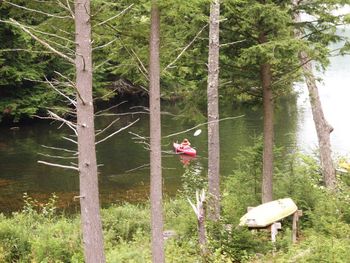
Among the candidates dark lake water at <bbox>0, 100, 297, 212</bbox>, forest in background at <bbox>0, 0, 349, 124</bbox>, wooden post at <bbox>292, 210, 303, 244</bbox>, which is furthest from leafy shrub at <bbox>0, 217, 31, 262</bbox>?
dark lake water at <bbox>0, 100, 297, 212</bbox>

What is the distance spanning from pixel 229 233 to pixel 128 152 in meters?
16.7

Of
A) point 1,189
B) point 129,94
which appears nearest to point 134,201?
point 1,189

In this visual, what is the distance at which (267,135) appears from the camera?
37.6ft

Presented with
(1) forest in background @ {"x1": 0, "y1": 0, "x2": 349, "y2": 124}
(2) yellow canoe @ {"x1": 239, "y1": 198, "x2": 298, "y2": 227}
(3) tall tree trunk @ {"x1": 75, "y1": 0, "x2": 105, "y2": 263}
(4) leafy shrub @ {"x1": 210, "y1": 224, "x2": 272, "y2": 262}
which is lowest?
(4) leafy shrub @ {"x1": 210, "y1": 224, "x2": 272, "y2": 262}

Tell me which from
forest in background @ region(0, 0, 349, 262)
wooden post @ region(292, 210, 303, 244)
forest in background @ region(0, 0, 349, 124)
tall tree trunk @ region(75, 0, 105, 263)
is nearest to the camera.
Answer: tall tree trunk @ region(75, 0, 105, 263)

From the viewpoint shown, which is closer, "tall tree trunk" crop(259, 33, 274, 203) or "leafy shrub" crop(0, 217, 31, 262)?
"leafy shrub" crop(0, 217, 31, 262)

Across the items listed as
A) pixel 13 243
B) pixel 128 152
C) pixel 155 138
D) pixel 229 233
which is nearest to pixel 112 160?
pixel 128 152

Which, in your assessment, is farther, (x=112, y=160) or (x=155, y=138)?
(x=112, y=160)

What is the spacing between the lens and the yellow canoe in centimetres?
977

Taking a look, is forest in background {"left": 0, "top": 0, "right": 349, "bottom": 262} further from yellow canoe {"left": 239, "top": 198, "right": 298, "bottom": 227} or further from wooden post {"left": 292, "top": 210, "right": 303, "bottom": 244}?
yellow canoe {"left": 239, "top": 198, "right": 298, "bottom": 227}

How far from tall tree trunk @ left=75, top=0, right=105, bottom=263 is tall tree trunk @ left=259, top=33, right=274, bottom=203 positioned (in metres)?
5.94

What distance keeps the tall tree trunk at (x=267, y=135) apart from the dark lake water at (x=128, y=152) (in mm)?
1156

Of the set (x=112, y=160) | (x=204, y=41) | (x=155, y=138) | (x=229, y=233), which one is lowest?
(x=229, y=233)

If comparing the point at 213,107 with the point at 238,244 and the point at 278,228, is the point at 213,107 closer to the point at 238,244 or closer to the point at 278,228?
the point at 278,228
